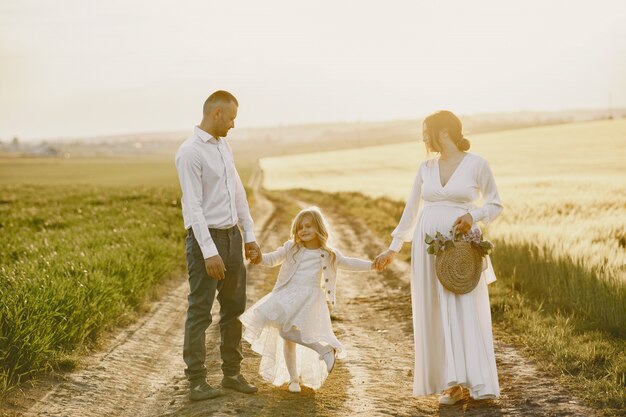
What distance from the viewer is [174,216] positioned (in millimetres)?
21703

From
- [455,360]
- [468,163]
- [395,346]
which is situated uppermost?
[468,163]

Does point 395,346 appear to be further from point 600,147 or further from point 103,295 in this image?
point 600,147

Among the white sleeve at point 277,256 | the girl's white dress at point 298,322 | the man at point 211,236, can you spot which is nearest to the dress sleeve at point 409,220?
the girl's white dress at point 298,322

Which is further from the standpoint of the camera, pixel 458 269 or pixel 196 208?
pixel 458 269

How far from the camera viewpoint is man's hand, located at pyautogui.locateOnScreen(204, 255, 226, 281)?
234 inches

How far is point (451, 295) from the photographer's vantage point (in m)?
6.20

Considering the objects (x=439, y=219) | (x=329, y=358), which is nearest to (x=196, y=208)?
(x=329, y=358)

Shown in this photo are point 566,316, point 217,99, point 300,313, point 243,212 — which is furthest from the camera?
point 566,316

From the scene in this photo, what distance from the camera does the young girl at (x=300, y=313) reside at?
6293 mm

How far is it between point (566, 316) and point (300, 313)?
4.48m

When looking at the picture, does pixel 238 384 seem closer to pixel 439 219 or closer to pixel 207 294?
pixel 207 294

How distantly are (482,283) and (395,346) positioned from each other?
2.49m

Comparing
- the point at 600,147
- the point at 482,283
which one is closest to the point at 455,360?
the point at 482,283

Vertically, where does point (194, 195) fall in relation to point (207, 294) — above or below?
above
